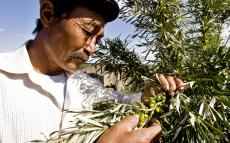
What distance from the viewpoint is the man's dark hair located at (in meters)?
1.35

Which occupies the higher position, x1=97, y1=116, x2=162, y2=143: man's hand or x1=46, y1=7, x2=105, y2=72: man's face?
x1=46, y1=7, x2=105, y2=72: man's face

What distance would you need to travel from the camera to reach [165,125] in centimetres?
92

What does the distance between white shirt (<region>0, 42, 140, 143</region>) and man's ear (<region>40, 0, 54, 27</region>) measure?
137mm

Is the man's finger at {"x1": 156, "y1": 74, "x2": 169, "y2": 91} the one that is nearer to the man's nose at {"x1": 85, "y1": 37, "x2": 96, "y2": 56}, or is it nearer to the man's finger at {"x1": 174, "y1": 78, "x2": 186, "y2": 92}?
the man's finger at {"x1": 174, "y1": 78, "x2": 186, "y2": 92}

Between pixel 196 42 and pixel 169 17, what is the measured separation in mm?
199

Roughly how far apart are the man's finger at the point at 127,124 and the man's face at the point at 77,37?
569mm

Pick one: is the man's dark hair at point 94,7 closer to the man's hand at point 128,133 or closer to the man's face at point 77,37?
the man's face at point 77,37

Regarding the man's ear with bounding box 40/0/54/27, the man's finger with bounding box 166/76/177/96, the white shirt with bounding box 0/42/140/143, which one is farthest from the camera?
the man's ear with bounding box 40/0/54/27

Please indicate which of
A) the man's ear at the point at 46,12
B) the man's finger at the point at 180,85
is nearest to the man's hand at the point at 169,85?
the man's finger at the point at 180,85

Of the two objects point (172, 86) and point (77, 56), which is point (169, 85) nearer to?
point (172, 86)

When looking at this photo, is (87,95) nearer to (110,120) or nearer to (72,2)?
(72,2)

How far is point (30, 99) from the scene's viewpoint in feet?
4.42

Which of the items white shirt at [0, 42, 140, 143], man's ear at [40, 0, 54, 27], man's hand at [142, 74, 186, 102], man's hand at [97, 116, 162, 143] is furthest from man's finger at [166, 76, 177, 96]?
man's ear at [40, 0, 54, 27]

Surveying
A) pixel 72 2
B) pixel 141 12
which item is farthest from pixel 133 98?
pixel 72 2
